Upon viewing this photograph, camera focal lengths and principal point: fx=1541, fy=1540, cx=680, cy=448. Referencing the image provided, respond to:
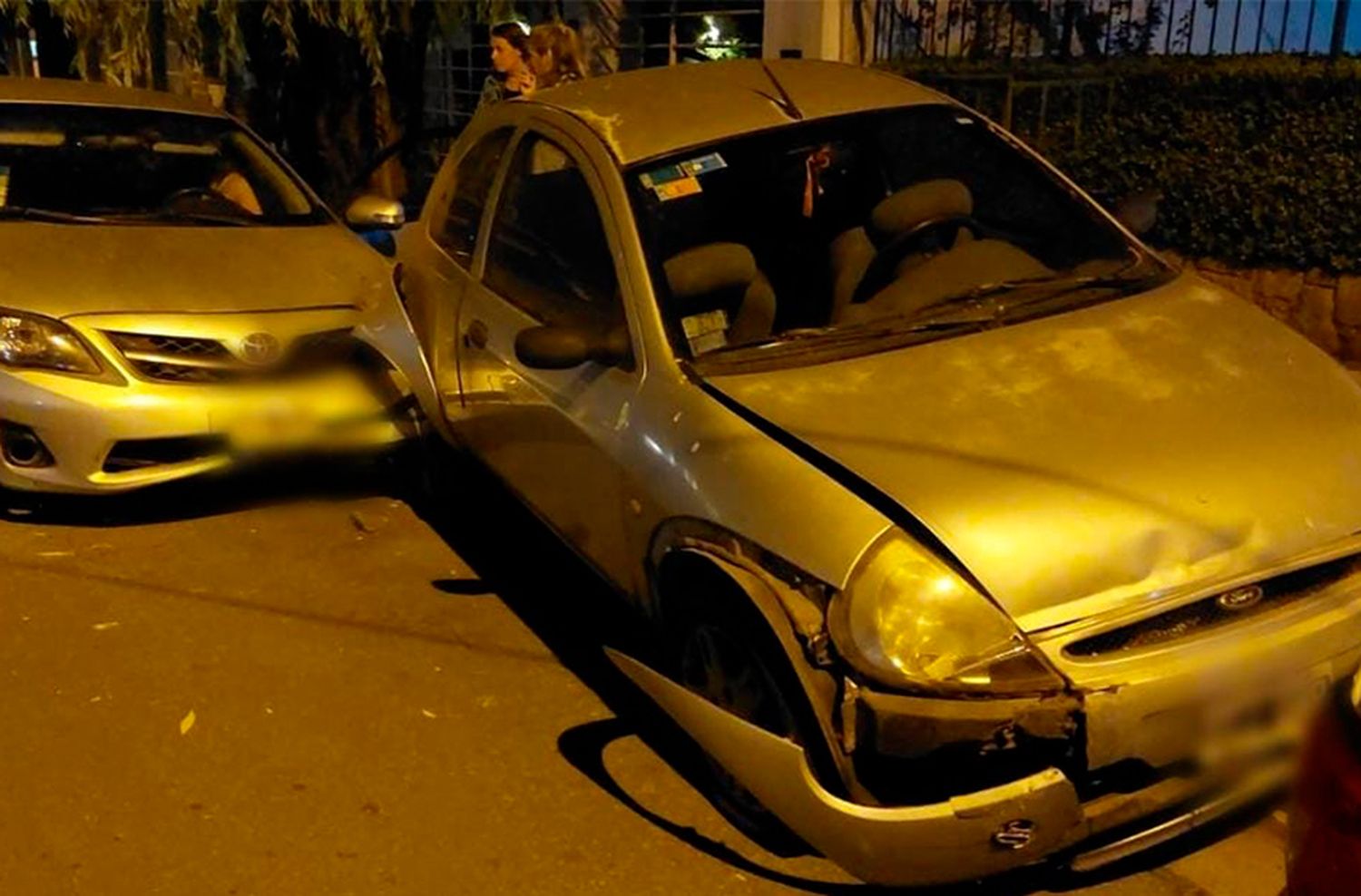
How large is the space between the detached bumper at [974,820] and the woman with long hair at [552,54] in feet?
16.0

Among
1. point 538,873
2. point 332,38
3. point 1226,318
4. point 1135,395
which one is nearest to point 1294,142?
point 1226,318

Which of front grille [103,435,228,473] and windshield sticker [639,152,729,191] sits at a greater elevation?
windshield sticker [639,152,729,191]

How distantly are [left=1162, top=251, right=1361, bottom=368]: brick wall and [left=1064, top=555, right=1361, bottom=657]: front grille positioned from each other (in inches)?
160

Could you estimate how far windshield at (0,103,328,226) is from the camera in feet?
21.3

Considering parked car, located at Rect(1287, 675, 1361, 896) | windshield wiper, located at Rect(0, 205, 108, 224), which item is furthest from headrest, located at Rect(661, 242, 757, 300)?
windshield wiper, located at Rect(0, 205, 108, 224)

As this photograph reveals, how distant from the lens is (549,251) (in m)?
4.57

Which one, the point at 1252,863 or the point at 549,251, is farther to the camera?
the point at 549,251

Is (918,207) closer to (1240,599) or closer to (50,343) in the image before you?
(1240,599)

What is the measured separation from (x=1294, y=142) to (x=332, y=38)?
6.39 metres

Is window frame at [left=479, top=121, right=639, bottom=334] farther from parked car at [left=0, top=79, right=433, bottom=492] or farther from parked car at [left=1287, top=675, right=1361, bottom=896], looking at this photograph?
parked car at [left=1287, top=675, right=1361, bottom=896]

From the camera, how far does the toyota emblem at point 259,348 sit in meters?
5.65

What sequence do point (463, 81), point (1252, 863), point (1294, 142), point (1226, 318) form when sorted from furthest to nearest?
point (463, 81)
point (1294, 142)
point (1226, 318)
point (1252, 863)

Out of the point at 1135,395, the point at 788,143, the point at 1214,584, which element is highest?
the point at 788,143

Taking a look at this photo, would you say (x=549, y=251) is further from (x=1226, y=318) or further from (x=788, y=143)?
(x=1226, y=318)
